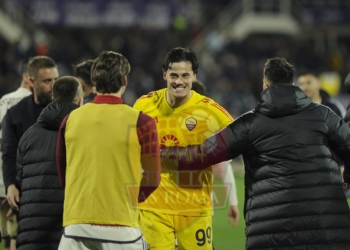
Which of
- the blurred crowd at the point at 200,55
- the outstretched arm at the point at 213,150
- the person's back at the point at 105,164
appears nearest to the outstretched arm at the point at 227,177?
the outstretched arm at the point at 213,150

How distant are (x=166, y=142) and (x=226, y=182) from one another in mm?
1505

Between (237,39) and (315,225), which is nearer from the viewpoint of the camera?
(315,225)

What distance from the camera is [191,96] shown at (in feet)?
19.3

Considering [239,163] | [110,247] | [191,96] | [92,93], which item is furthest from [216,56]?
[110,247]

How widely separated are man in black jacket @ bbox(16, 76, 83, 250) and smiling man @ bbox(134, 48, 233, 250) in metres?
0.70

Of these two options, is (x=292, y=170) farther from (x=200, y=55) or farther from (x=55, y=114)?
(x=200, y=55)

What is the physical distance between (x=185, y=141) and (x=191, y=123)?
161 mm

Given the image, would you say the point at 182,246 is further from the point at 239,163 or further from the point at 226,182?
the point at 239,163

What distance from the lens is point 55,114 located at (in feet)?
17.9

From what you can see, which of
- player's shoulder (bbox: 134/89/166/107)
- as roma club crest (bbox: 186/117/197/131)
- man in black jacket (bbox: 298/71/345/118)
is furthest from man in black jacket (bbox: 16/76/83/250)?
man in black jacket (bbox: 298/71/345/118)

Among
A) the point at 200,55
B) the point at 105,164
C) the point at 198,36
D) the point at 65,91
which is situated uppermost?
the point at 198,36

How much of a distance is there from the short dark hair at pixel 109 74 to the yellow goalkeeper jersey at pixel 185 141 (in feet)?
4.19

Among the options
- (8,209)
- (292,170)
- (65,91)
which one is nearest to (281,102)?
(292,170)

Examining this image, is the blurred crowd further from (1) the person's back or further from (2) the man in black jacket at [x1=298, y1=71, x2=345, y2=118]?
(1) the person's back
